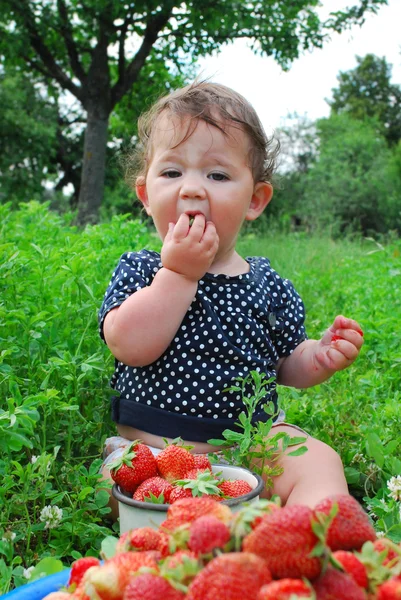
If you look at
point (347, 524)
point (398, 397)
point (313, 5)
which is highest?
point (313, 5)

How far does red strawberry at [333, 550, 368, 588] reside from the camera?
0.99 metres

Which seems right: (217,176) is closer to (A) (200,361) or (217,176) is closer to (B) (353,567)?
(A) (200,361)

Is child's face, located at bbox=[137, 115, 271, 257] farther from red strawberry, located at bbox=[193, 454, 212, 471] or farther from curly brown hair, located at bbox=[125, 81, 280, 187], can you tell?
red strawberry, located at bbox=[193, 454, 212, 471]

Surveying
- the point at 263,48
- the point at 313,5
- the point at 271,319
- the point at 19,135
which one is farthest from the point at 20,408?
the point at 19,135

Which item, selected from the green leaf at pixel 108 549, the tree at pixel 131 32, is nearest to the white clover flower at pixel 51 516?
the green leaf at pixel 108 549

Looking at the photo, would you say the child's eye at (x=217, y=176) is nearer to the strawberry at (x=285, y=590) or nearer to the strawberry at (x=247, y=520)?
the strawberry at (x=247, y=520)

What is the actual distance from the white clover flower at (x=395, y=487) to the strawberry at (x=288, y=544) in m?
1.08

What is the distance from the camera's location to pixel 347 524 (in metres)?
1.09

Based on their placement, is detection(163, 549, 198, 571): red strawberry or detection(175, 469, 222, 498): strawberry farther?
detection(175, 469, 222, 498): strawberry

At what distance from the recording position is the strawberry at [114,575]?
1.04 m

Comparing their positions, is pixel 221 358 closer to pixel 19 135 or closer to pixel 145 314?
pixel 145 314

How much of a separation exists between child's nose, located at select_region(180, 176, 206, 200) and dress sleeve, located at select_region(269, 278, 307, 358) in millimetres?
538

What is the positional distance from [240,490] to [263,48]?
36.7 feet

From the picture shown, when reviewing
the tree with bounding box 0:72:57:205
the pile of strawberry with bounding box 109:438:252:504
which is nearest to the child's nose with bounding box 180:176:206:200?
the pile of strawberry with bounding box 109:438:252:504
